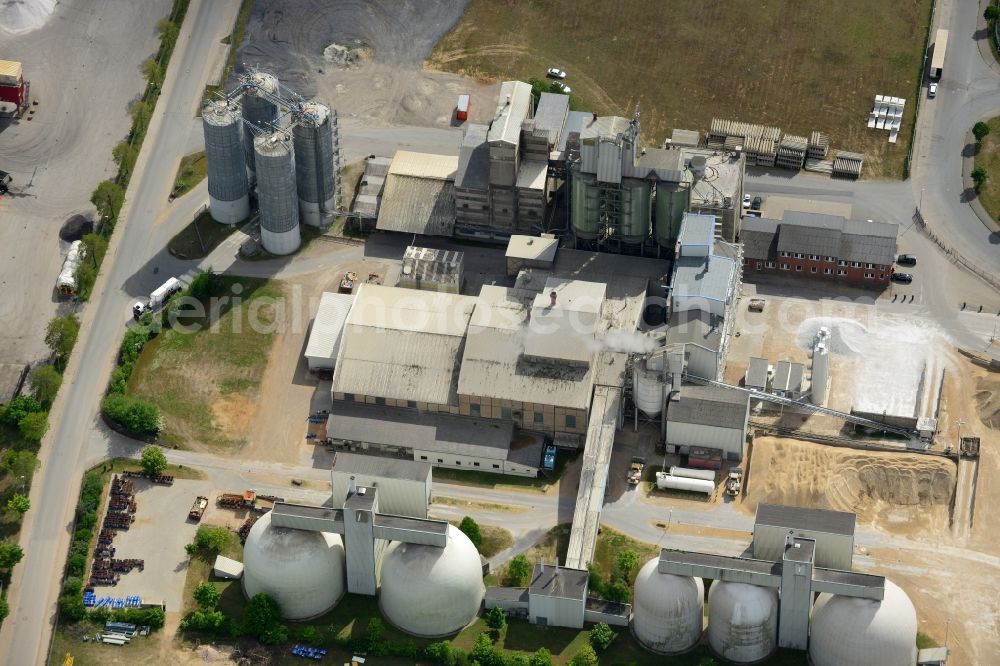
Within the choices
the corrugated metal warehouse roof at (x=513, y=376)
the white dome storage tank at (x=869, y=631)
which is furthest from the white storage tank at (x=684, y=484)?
the white dome storage tank at (x=869, y=631)

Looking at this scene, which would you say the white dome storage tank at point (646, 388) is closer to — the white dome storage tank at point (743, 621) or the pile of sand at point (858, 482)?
the pile of sand at point (858, 482)

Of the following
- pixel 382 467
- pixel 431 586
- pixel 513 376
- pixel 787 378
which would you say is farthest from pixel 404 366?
pixel 787 378

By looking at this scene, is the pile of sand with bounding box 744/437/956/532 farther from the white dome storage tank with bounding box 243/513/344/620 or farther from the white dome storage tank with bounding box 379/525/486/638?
the white dome storage tank with bounding box 243/513/344/620

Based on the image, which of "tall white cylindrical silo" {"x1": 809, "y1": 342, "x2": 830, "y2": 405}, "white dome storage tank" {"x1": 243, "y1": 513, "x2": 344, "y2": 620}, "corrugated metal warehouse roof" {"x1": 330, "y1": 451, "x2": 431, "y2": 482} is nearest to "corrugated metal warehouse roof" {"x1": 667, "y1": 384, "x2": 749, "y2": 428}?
"tall white cylindrical silo" {"x1": 809, "y1": 342, "x2": 830, "y2": 405}

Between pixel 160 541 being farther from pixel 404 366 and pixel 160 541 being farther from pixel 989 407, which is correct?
pixel 989 407

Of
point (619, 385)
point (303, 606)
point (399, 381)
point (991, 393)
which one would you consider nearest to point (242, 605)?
point (303, 606)

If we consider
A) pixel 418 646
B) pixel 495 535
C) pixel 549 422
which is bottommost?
pixel 418 646

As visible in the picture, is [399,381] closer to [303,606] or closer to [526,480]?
[526,480]
